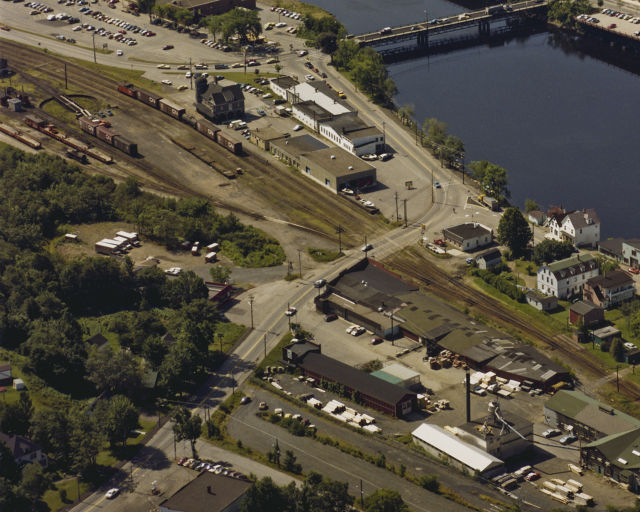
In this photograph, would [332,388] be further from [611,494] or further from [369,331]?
[611,494]

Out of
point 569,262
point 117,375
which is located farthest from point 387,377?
point 569,262

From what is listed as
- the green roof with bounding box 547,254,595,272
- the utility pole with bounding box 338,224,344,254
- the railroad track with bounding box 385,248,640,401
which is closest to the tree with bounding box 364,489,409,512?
the railroad track with bounding box 385,248,640,401

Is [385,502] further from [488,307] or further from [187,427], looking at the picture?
[488,307]

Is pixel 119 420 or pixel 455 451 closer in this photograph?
pixel 455 451

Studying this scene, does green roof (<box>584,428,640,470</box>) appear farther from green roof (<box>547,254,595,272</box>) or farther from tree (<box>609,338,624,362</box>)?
green roof (<box>547,254,595,272</box>)

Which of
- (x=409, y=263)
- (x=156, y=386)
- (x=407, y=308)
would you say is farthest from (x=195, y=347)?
(x=409, y=263)

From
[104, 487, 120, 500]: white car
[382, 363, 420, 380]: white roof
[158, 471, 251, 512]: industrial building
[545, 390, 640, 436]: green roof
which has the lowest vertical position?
[104, 487, 120, 500]: white car

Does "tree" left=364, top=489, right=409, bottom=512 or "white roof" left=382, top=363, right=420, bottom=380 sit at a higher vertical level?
"tree" left=364, top=489, right=409, bottom=512

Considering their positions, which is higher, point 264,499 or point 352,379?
point 264,499
